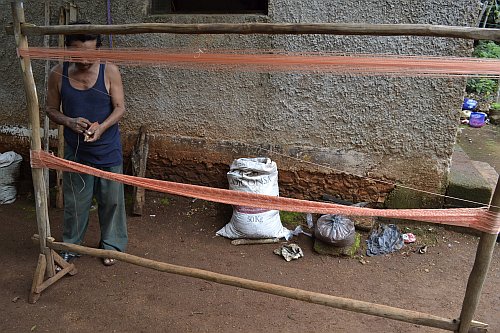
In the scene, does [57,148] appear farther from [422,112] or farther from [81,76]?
[422,112]

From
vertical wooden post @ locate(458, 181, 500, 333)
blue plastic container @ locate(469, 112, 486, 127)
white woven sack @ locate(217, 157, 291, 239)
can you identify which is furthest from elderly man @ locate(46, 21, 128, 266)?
blue plastic container @ locate(469, 112, 486, 127)

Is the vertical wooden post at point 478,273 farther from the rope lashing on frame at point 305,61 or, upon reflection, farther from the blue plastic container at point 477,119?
the blue plastic container at point 477,119

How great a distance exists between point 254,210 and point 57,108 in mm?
1687

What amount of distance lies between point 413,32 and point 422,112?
1.72 m

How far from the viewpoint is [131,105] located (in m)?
3.89

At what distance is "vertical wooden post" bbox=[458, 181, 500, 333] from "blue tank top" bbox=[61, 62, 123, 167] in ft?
7.68

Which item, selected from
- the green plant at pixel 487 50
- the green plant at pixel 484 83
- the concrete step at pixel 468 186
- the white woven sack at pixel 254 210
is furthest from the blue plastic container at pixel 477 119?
the white woven sack at pixel 254 210

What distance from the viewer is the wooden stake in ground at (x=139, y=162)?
3814 mm

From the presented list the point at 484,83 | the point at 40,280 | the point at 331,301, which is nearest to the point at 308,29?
the point at 331,301

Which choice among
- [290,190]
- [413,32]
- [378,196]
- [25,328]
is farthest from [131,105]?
[413,32]

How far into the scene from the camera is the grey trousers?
9.51 ft

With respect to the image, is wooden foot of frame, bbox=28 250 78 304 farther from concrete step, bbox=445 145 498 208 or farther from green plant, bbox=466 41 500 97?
green plant, bbox=466 41 500 97

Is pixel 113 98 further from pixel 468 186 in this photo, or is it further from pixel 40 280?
pixel 468 186

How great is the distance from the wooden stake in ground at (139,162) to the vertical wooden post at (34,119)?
1166mm
